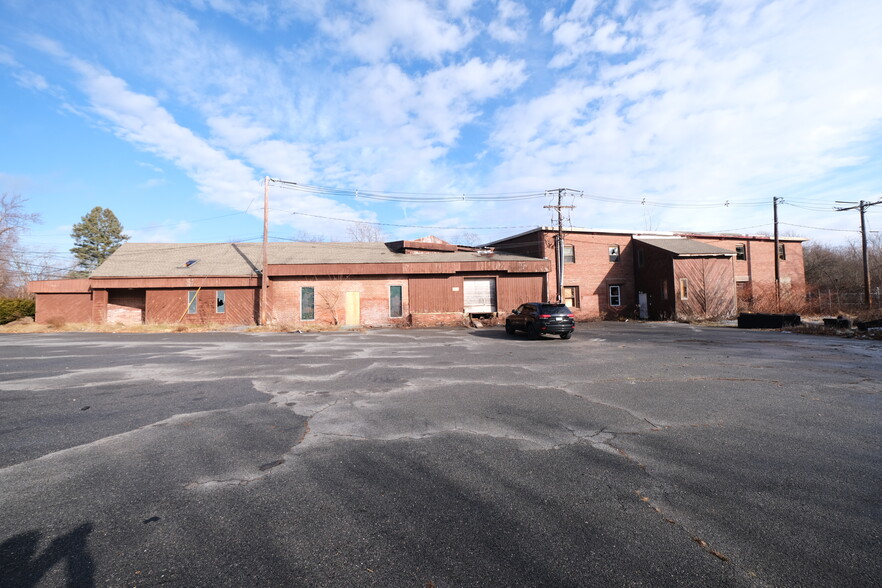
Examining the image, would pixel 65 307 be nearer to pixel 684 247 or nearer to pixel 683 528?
pixel 683 528

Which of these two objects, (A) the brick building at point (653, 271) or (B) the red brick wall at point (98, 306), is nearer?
(B) the red brick wall at point (98, 306)

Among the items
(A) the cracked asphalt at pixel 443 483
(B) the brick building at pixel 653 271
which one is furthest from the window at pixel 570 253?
(A) the cracked asphalt at pixel 443 483

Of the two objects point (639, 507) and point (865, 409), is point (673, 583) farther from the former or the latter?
point (865, 409)

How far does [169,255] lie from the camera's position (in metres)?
30.5

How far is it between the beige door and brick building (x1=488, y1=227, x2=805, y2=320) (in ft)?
45.3

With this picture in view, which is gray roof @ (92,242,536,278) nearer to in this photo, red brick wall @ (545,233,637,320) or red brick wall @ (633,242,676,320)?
red brick wall @ (545,233,637,320)

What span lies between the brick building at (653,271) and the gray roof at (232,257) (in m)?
5.41

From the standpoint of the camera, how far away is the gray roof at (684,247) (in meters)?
29.2

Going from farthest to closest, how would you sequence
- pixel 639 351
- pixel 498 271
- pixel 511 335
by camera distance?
pixel 498 271 → pixel 511 335 → pixel 639 351

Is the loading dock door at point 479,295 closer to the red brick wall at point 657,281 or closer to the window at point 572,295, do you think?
the window at point 572,295

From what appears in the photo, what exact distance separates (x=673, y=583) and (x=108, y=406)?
828 centimetres

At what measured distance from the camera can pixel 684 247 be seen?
32000 millimetres

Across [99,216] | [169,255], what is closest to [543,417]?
[169,255]

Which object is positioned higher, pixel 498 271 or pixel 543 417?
pixel 498 271
